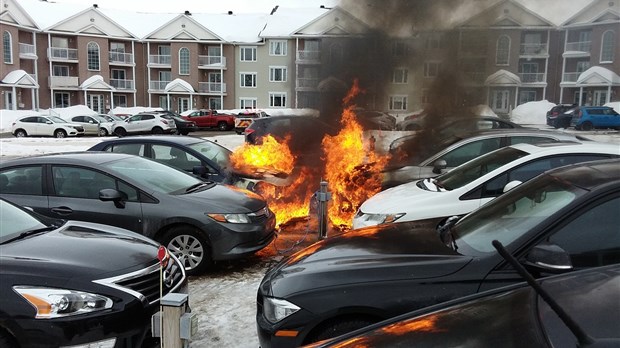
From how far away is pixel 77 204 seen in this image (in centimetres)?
577

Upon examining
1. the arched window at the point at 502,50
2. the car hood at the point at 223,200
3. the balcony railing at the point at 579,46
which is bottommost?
the car hood at the point at 223,200

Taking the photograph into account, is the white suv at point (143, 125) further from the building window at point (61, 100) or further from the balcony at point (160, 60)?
the balcony at point (160, 60)

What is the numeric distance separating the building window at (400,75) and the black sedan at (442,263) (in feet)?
32.5

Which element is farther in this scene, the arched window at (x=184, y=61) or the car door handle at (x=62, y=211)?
the arched window at (x=184, y=61)

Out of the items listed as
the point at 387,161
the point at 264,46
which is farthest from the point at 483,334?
the point at 264,46

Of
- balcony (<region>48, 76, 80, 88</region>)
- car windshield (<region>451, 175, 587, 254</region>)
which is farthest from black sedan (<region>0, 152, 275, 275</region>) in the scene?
balcony (<region>48, 76, 80, 88</region>)

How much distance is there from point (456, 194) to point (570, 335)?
Result: 13.9ft

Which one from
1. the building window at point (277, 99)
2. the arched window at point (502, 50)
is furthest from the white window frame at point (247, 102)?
the arched window at point (502, 50)

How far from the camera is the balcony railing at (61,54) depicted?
45156 millimetres

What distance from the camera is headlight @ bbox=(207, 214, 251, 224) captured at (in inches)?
225

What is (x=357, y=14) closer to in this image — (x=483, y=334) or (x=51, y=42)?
(x=483, y=334)

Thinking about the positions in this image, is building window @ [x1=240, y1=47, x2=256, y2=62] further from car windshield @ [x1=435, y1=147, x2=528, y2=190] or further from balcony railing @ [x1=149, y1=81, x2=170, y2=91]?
car windshield @ [x1=435, y1=147, x2=528, y2=190]

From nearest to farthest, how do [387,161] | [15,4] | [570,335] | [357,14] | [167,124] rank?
[570,335]
[387,161]
[357,14]
[167,124]
[15,4]

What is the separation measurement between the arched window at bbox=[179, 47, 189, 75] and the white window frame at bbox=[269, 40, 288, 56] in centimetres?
869
